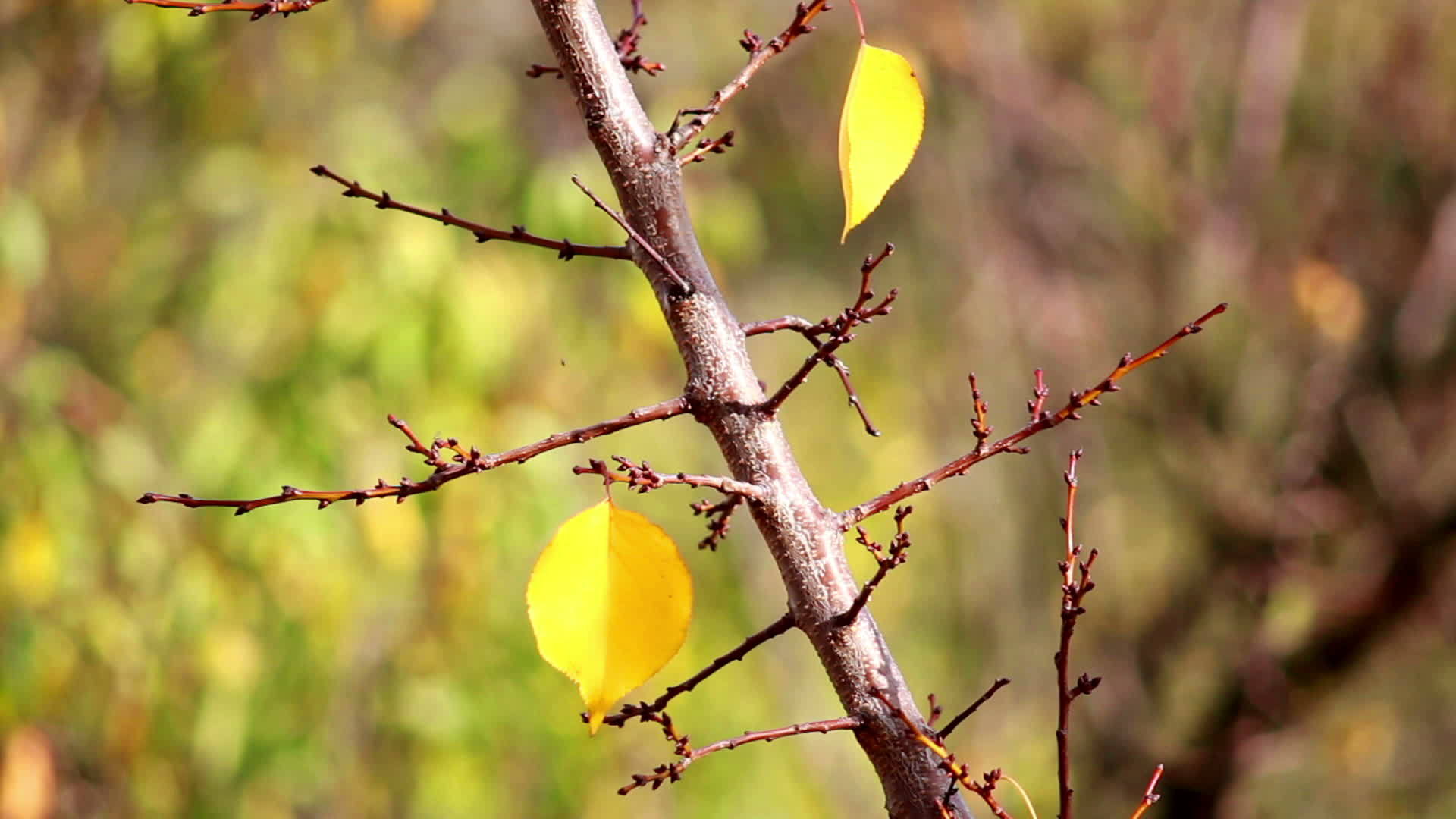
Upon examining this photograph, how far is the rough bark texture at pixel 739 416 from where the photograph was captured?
683 mm

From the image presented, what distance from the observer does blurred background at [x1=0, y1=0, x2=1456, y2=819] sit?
7.47 feet

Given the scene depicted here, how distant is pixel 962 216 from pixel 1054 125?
1.23 ft

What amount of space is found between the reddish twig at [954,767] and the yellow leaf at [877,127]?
24cm

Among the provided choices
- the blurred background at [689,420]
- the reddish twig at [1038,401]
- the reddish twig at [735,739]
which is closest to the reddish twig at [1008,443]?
the reddish twig at [1038,401]

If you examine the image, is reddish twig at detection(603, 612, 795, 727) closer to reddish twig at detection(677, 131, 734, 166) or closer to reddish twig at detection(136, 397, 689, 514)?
reddish twig at detection(136, 397, 689, 514)

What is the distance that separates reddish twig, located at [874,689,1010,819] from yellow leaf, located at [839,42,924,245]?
243mm

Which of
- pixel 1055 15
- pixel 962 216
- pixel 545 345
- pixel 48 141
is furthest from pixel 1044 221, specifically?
pixel 48 141

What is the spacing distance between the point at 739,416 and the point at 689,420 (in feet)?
9.37

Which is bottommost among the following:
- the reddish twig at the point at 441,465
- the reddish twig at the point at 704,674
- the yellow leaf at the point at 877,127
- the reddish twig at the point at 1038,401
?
the reddish twig at the point at 704,674

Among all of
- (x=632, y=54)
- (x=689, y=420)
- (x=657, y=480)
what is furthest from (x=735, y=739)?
(x=689, y=420)

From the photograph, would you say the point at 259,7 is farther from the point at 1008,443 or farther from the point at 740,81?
the point at 1008,443

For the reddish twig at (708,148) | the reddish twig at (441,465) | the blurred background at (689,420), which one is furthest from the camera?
the blurred background at (689,420)

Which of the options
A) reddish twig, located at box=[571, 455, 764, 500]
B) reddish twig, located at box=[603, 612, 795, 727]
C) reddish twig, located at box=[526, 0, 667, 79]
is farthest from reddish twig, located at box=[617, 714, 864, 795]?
reddish twig, located at box=[526, 0, 667, 79]

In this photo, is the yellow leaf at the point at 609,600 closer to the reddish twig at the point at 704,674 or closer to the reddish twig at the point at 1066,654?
the reddish twig at the point at 704,674
